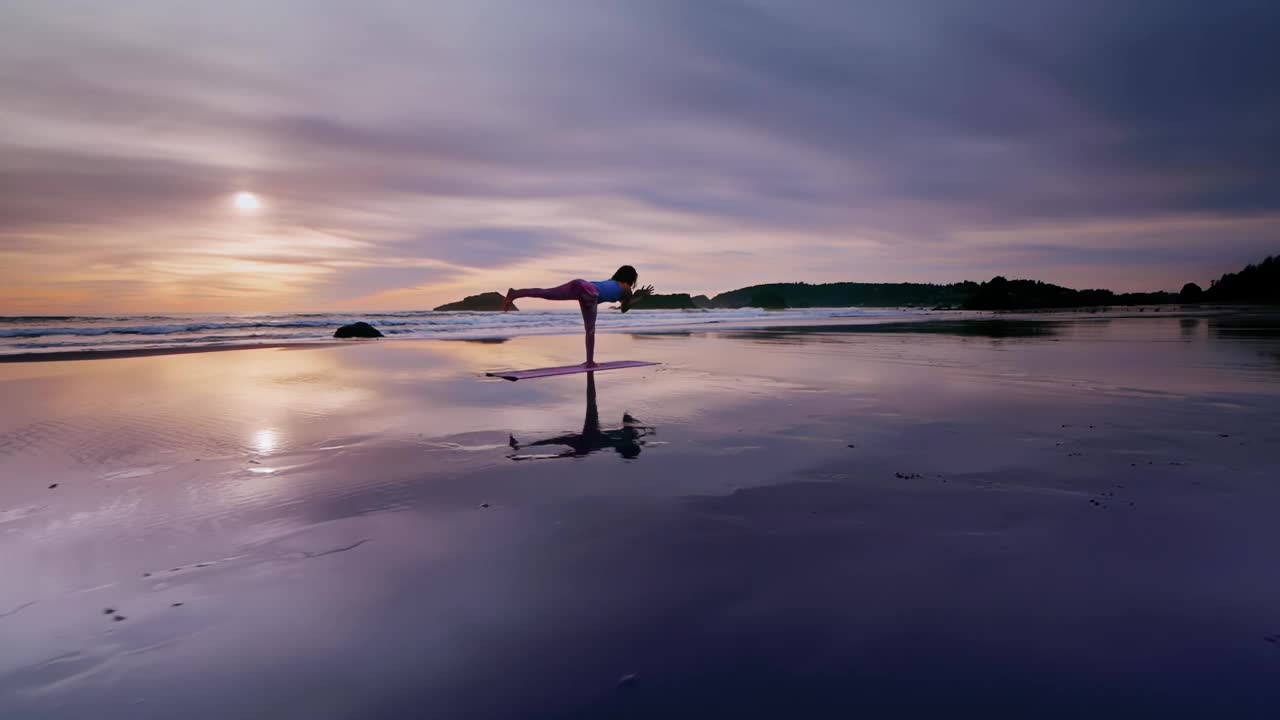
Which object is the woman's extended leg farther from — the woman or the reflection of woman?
the reflection of woman

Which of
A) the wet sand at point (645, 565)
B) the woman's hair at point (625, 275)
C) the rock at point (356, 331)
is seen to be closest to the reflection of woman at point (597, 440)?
the wet sand at point (645, 565)

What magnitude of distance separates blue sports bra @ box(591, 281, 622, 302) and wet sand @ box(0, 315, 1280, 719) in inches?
201

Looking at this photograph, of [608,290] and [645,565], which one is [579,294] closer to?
[608,290]

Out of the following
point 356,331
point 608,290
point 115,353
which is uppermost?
point 608,290

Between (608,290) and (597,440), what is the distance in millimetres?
6109

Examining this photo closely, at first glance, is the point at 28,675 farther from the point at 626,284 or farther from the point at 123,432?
the point at 626,284

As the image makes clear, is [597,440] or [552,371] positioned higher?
[552,371]

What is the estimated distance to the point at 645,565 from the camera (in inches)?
115

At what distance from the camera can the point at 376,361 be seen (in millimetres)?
14016

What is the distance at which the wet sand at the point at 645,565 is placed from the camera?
1994mm

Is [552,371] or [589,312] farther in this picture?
[589,312]

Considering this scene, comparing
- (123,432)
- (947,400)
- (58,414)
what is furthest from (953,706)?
(58,414)

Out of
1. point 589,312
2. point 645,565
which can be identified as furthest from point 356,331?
point 645,565

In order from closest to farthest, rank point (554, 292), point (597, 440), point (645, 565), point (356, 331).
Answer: point (645, 565), point (597, 440), point (554, 292), point (356, 331)
